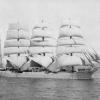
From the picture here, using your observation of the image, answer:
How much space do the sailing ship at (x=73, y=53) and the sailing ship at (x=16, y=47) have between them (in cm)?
1453

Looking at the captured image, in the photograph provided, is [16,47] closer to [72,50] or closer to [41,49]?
[41,49]

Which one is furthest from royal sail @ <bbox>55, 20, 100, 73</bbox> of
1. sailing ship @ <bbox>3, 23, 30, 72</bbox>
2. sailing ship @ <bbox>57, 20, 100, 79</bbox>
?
sailing ship @ <bbox>3, 23, 30, 72</bbox>

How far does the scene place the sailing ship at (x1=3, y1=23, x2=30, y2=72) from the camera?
96562mm

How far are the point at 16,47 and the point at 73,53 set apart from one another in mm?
19711

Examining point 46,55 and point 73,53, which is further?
point 46,55

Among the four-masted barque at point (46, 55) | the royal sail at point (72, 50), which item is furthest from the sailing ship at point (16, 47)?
the royal sail at point (72, 50)

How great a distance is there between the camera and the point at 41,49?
93562 mm

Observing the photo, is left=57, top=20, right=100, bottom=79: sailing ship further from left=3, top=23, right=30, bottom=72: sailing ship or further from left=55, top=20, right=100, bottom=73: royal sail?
left=3, top=23, right=30, bottom=72: sailing ship

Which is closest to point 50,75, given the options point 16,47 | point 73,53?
point 73,53

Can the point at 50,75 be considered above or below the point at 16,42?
below

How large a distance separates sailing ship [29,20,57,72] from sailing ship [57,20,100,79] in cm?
660

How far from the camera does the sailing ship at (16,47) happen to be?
96.6m

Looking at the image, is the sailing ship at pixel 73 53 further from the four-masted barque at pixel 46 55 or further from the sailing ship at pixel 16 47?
the sailing ship at pixel 16 47

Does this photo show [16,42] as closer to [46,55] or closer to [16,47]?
[16,47]
